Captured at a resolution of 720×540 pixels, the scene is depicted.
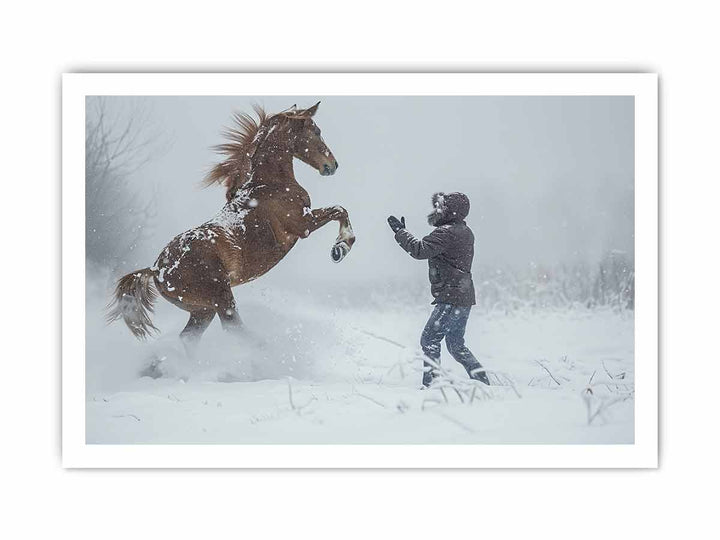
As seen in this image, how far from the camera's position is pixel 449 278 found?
4406 mm

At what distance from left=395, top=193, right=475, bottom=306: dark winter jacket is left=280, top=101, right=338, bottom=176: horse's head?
62 cm

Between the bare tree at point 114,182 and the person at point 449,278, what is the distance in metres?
1.55

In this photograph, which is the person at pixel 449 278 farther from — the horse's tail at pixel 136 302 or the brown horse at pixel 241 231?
the horse's tail at pixel 136 302

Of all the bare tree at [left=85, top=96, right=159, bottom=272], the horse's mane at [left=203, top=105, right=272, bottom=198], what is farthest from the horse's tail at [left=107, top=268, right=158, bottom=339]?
the horse's mane at [left=203, top=105, right=272, bottom=198]

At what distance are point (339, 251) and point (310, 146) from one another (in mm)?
677

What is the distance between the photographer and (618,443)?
14.1 ft

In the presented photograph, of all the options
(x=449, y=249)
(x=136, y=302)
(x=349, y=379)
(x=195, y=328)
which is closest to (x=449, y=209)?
Result: (x=449, y=249)

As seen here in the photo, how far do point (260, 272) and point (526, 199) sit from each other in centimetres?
168

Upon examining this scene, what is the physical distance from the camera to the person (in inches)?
173

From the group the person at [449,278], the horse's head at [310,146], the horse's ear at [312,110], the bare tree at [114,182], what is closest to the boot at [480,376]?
the person at [449,278]

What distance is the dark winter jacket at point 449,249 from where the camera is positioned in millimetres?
4387
